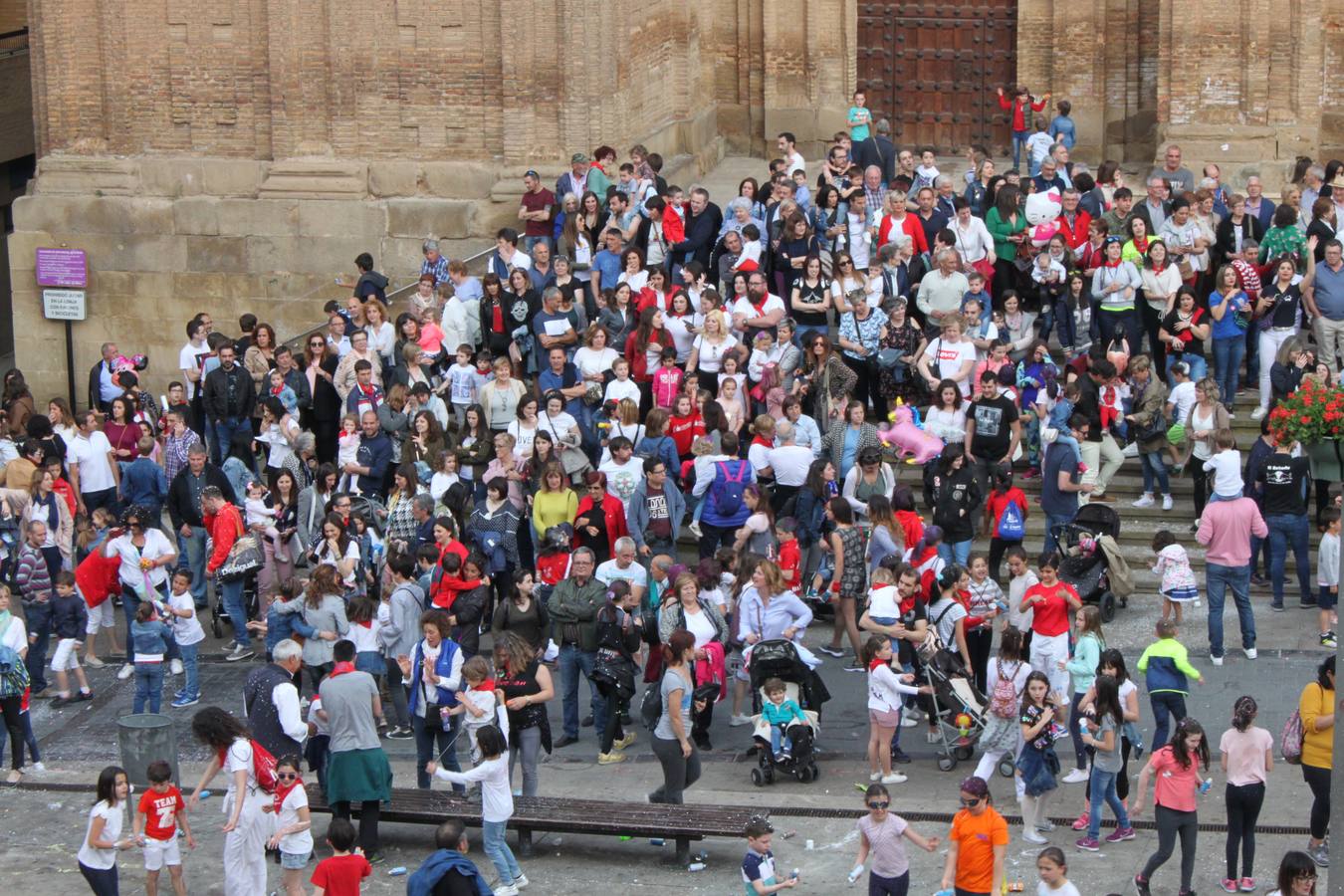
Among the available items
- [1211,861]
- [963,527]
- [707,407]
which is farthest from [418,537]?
[1211,861]

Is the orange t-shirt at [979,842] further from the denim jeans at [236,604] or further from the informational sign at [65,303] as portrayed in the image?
the informational sign at [65,303]

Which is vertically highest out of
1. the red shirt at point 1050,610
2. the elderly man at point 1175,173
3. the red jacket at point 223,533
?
the elderly man at point 1175,173

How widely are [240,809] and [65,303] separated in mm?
13499

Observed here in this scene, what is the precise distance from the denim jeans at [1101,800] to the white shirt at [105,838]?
253 inches

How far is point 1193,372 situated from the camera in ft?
70.1

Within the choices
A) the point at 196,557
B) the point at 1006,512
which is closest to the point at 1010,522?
the point at 1006,512

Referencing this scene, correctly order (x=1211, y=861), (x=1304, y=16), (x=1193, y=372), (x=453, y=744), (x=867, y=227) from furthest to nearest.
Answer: (x=1304, y=16) < (x=867, y=227) < (x=1193, y=372) < (x=453, y=744) < (x=1211, y=861)

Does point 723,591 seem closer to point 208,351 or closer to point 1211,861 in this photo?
point 1211,861

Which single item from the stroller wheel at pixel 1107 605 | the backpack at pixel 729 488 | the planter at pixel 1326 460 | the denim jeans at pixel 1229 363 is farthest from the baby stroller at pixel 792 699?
the denim jeans at pixel 1229 363

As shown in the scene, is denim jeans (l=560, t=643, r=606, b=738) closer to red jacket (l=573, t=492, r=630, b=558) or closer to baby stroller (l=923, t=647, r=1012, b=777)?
red jacket (l=573, t=492, r=630, b=558)

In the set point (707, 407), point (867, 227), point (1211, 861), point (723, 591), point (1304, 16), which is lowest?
point (1211, 861)

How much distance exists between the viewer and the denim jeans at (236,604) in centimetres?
2061

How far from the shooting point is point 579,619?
18234 mm

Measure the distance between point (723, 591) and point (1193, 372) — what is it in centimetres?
537
